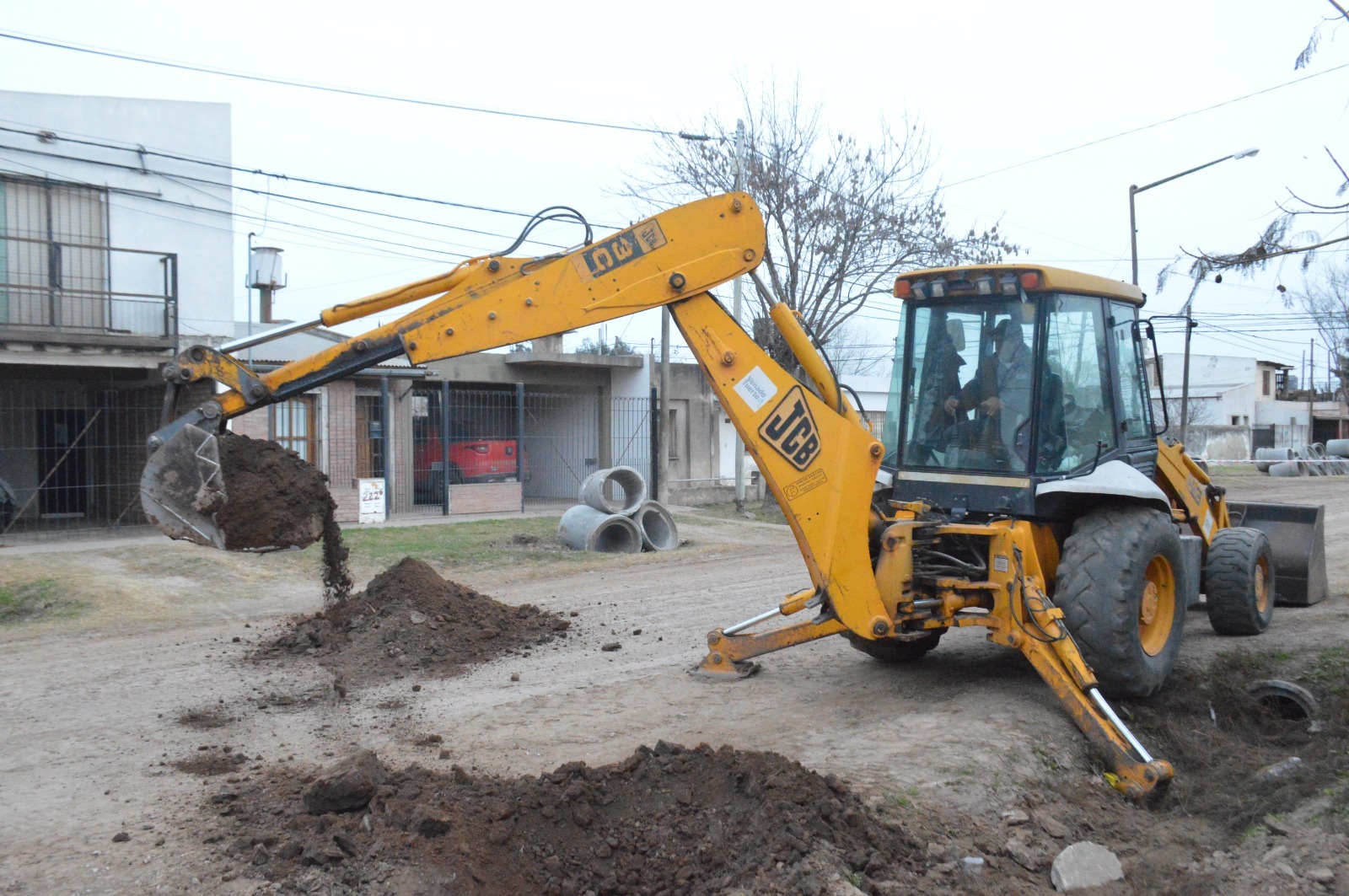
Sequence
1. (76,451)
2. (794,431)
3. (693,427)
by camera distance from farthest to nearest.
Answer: (693,427)
(76,451)
(794,431)

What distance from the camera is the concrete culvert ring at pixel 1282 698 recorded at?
22.4 ft

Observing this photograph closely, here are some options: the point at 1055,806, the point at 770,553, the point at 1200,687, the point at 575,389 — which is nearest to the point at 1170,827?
the point at 1055,806

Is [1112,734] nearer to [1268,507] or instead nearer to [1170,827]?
[1170,827]

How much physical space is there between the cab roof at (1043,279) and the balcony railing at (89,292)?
13.8 meters

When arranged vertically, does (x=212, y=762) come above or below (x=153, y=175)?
below

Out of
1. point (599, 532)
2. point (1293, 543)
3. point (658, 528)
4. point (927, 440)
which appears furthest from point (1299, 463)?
point (927, 440)

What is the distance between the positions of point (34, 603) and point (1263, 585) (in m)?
11.8

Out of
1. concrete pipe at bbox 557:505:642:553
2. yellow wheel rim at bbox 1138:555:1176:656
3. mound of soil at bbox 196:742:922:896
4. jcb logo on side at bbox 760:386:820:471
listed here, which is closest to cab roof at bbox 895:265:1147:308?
jcb logo on side at bbox 760:386:820:471

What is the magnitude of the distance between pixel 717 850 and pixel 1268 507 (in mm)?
7819

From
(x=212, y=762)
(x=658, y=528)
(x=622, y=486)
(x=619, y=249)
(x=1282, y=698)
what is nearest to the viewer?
(x=212, y=762)

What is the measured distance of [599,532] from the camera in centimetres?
1570

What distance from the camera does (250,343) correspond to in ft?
21.0

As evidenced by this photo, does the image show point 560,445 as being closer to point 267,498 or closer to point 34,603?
point 34,603

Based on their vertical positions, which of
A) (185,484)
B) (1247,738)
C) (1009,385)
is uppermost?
(1009,385)
